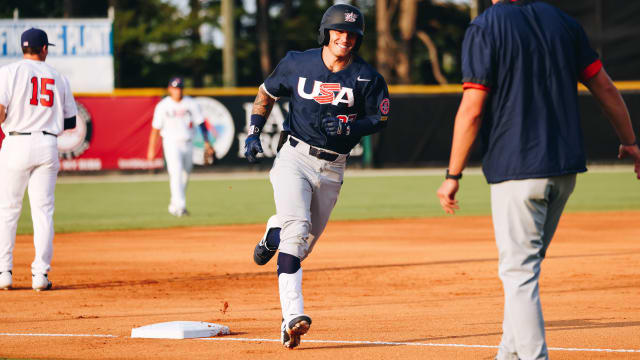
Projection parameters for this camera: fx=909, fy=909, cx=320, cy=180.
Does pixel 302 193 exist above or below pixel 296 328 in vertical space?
above

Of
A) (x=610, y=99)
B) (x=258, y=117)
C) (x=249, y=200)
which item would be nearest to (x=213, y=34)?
(x=249, y=200)

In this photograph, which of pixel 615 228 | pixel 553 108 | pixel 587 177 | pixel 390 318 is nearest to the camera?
pixel 553 108

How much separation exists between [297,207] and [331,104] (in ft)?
2.42

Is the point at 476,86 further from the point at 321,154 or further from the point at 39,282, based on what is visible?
the point at 39,282

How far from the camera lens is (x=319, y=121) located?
6.03 m

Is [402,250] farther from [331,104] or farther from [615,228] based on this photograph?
[331,104]

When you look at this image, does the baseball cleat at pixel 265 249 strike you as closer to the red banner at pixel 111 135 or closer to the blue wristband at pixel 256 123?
the blue wristband at pixel 256 123

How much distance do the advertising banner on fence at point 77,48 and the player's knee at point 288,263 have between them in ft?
Answer: 69.6

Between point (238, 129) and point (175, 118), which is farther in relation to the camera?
point (238, 129)

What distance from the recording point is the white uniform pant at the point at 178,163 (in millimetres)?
14969

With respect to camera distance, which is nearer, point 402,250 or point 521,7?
point 521,7

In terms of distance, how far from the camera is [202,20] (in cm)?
4778

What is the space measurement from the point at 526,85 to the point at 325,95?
194 cm

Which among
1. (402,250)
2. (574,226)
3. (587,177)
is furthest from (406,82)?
(402,250)
